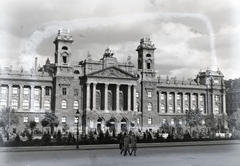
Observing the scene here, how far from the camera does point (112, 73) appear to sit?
310 ft

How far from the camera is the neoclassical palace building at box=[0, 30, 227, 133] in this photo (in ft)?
297

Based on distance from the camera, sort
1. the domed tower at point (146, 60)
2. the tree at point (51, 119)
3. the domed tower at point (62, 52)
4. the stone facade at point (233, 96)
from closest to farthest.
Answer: the tree at point (51, 119), the domed tower at point (62, 52), the domed tower at point (146, 60), the stone facade at point (233, 96)

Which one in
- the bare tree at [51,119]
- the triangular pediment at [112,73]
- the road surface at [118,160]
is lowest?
the road surface at [118,160]

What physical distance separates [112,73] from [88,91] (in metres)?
8.11

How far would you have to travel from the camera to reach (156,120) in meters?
102

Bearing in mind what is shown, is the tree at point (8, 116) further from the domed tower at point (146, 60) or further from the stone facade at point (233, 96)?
the stone facade at point (233, 96)

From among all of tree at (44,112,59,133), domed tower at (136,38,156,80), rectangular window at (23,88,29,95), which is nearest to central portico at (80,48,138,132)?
domed tower at (136,38,156,80)

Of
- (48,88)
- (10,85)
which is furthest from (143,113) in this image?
(10,85)

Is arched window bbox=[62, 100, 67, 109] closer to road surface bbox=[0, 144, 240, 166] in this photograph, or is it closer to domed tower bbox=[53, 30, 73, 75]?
domed tower bbox=[53, 30, 73, 75]

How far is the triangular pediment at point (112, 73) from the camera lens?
92.8m

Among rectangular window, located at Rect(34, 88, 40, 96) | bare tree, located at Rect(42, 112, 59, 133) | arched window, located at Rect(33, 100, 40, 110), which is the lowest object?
bare tree, located at Rect(42, 112, 59, 133)

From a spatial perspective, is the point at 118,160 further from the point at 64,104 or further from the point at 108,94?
the point at 108,94

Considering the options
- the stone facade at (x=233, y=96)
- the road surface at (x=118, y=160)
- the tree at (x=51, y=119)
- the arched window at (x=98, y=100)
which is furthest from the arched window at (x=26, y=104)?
the stone facade at (x=233, y=96)

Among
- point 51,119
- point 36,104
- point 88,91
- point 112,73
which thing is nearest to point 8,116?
point 51,119
